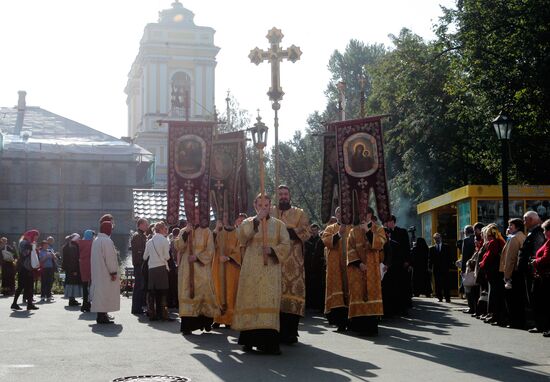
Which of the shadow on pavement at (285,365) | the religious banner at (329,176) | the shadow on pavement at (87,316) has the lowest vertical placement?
the shadow on pavement at (285,365)

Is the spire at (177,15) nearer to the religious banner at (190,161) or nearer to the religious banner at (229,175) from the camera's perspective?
the religious banner at (229,175)

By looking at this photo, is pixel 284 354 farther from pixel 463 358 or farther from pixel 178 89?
pixel 178 89

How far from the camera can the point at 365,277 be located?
14391 millimetres

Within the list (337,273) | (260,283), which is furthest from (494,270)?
(260,283)

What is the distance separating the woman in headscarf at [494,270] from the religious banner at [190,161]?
4.75m

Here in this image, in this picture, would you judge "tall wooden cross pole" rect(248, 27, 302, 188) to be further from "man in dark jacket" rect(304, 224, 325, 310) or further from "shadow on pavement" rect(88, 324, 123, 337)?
"man in dark jacket" rect(304, 224, 325, 310)

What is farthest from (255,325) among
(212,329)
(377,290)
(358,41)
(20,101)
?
(358,41)

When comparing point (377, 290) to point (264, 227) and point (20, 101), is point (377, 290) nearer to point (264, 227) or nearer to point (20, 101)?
point (264, 227)

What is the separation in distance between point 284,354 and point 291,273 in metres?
1.71

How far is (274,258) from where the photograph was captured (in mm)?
12047

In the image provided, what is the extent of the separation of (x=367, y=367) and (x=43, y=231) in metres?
42.9

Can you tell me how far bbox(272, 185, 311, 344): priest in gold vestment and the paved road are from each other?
0.31m

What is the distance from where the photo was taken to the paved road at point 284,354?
9.88 meters

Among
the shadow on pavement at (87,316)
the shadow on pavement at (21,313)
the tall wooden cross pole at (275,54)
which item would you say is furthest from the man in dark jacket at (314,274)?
the shadow on pavement at (21,313)
